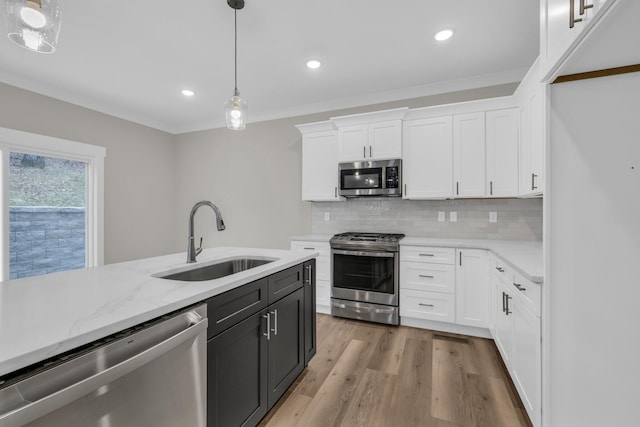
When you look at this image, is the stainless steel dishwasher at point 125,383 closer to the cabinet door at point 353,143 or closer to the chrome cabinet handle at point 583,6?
the chrome cabinet handle at point 583,6

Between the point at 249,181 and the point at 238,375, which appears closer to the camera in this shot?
the point at 238,375

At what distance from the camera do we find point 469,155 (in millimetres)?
3062

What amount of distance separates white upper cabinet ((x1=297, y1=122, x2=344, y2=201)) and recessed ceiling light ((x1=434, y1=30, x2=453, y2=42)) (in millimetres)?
1506

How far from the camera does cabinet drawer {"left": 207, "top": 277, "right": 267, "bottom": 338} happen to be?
1.27m

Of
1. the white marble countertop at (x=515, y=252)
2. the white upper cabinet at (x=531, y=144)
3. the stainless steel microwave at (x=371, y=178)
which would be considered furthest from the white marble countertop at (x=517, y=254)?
the stainless steel microwave at (x=371, y=178)

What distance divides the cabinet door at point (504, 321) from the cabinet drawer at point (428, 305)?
1.65 feet

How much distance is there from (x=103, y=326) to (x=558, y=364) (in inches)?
72.9

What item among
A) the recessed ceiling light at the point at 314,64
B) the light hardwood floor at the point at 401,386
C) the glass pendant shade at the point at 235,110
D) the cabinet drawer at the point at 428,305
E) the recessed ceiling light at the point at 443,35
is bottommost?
the light hardwood floor at the point at 401,386

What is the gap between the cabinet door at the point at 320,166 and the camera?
3697mm

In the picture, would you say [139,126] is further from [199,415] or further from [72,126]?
[199,415]

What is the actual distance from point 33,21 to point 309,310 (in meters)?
2.13

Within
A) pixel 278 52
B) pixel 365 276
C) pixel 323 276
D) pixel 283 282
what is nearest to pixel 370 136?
pixel 278 52

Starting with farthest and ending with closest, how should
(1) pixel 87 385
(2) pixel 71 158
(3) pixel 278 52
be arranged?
(2) pixel 71 158, (3) pixel 278 52, (1) pixel 87 385

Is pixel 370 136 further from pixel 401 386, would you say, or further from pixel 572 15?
pixel 401 386
